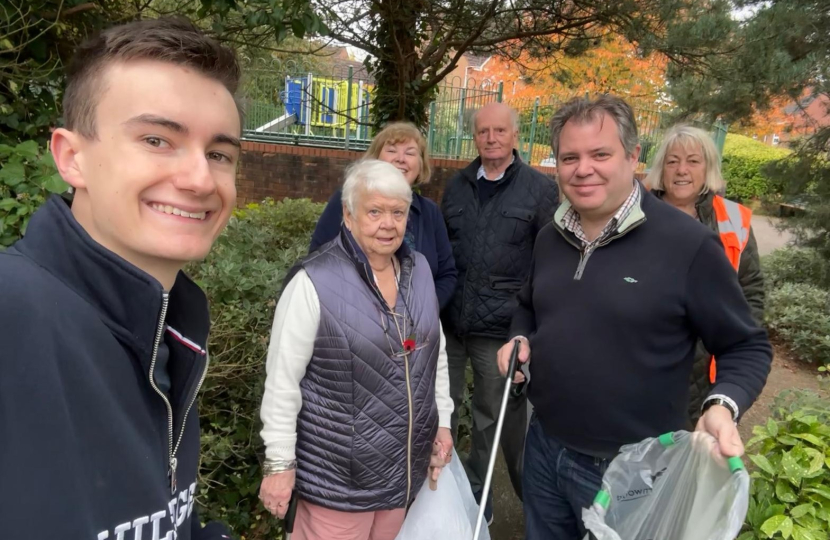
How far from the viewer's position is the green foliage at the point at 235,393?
2.64 m

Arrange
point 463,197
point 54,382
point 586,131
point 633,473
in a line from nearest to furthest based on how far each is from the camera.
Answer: point 54,382, point 633,473, point 586,131, point 463,197

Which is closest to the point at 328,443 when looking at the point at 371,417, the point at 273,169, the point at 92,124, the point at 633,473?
the point at 371,417

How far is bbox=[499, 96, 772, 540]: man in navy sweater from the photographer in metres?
1.72

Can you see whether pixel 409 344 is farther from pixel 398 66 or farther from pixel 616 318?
pixel 398 66

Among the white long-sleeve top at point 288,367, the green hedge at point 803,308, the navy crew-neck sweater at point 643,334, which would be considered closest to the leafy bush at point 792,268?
the green hedge at point 803,308

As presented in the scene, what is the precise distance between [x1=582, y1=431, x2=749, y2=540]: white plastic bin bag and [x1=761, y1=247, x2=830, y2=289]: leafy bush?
7.18m

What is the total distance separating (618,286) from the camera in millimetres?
1788

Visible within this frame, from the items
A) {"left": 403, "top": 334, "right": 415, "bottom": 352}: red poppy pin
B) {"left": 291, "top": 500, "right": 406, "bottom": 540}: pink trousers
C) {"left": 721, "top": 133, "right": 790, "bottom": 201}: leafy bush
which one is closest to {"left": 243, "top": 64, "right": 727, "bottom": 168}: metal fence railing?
{"left": 403, "top": 334, "right": 415, "bottom": 352}: red poppy pin

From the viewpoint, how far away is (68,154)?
36.9 inches

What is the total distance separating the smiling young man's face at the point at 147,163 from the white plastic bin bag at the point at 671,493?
1.29 metres

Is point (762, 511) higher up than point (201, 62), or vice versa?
point (201, 62)

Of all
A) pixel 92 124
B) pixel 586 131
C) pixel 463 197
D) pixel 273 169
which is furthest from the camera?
pixel 273 169

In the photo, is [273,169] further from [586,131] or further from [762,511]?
[762,511]

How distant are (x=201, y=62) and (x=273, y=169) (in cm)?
841
